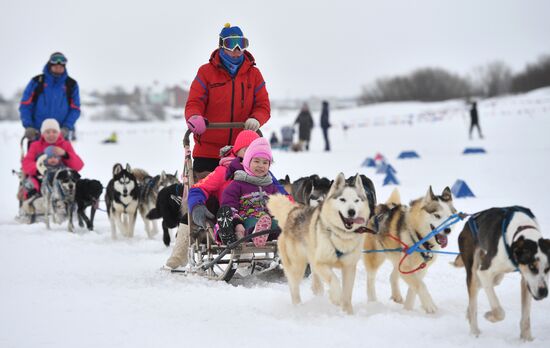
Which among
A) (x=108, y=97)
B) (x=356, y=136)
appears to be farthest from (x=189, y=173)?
Answer: (x=108, y=97)

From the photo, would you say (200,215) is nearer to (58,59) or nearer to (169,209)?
(169,209)

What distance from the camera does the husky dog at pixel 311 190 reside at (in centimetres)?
625

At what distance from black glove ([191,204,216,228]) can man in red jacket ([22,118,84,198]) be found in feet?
15.1

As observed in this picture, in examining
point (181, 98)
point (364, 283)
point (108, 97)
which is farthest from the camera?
point (181, 98)

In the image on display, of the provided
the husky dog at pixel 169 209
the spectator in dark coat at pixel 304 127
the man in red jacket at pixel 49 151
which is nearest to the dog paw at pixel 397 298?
the husky dog at pixel 169 209

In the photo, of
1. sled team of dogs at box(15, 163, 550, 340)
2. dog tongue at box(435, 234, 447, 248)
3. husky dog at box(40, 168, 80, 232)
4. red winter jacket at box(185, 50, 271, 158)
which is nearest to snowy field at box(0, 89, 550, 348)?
sled team of dogs at box(15, 163, 550, 340)

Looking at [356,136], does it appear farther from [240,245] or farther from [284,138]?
[240,245]

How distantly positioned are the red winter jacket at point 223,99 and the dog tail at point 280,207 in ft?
4.61

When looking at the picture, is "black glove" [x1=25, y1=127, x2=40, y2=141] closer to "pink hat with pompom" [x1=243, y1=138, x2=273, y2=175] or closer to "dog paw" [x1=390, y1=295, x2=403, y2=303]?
"pink hat with pompom" [x1=243, y1=138, x2=273, y2=175]

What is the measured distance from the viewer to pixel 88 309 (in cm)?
414

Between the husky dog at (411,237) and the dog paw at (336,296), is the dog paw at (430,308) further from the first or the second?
the dog paw at (336,296)

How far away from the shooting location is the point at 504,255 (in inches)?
129

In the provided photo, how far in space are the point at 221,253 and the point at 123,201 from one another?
3661 millimetres

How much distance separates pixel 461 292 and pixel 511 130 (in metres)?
19.8
